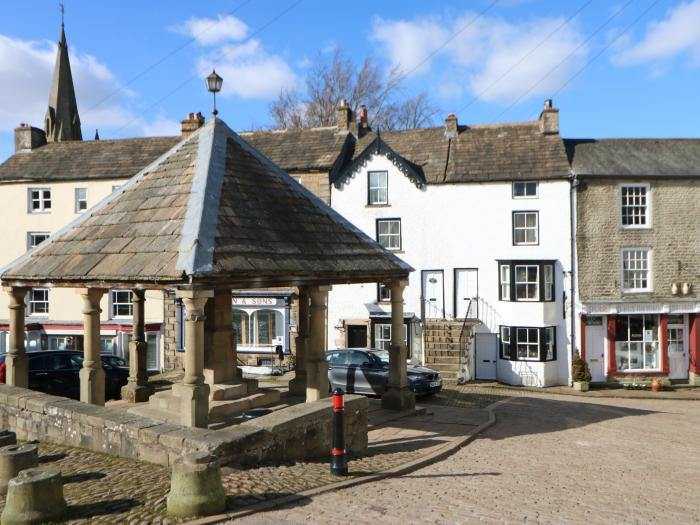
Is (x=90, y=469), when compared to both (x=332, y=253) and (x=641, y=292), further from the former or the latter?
(x=641, y=292)

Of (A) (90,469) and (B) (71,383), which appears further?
(B) (71,383)

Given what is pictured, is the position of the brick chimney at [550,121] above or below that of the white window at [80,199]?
above

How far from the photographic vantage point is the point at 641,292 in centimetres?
2531

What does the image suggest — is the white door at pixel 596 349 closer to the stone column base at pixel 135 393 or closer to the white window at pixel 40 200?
the stone column base at pixel 135 393

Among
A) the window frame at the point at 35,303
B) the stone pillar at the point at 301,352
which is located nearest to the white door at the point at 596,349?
the stone pillar at the point at 301,352

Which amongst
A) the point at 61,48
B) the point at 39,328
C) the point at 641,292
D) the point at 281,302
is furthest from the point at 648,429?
the point at 61,48

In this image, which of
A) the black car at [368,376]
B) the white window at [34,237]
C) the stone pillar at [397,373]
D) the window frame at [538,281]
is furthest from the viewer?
the white window at [34,237]

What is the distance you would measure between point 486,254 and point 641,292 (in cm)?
664

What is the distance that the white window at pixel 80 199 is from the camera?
29484 mm

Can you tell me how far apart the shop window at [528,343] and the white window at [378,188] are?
25.2 ft

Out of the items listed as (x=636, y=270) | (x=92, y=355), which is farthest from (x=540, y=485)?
(x=636, y=270)

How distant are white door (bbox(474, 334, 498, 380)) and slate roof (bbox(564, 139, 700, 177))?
7929mm

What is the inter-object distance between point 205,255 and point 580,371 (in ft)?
66.1

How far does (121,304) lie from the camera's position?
29.0 m
